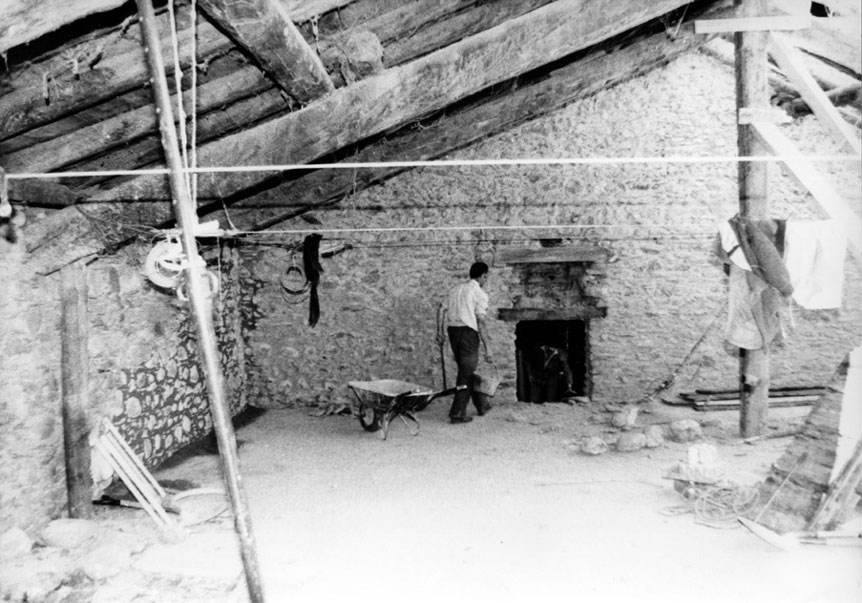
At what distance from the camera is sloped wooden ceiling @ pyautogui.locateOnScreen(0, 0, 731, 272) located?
8.55 feet

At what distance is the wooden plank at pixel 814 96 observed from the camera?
13.7 ft

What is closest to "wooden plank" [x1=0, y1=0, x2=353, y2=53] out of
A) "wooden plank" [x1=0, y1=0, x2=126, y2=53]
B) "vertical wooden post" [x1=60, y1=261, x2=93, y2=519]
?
"wooden plank" [x1=0, y1=0, x2=126, y2=53]

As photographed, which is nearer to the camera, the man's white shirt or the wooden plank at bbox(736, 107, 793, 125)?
the wooden plank at bbox(736, 107, 793, 125)

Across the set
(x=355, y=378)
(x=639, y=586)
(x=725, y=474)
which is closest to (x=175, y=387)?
(x=355, y=378)

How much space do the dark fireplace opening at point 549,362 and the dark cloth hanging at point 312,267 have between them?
2.62 metres

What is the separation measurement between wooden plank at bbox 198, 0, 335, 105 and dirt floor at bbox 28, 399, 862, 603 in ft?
8.61

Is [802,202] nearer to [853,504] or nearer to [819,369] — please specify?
[819,369]

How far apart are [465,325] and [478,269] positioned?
61cm

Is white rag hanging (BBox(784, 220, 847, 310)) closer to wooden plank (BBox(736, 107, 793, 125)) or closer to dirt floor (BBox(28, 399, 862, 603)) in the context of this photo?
wooden plank (BBox(736, 107, 793, 125))

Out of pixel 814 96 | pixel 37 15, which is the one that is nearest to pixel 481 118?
pixel 814 96

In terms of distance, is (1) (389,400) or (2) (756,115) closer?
(2) (756,115)

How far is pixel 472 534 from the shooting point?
380 cm

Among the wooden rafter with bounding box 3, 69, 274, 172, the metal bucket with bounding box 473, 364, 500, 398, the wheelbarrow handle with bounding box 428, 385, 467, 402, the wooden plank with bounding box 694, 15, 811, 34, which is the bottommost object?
the metal bucket with bounding box 473, 364, 500, 398

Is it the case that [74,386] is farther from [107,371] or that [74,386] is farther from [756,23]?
[756,23]
